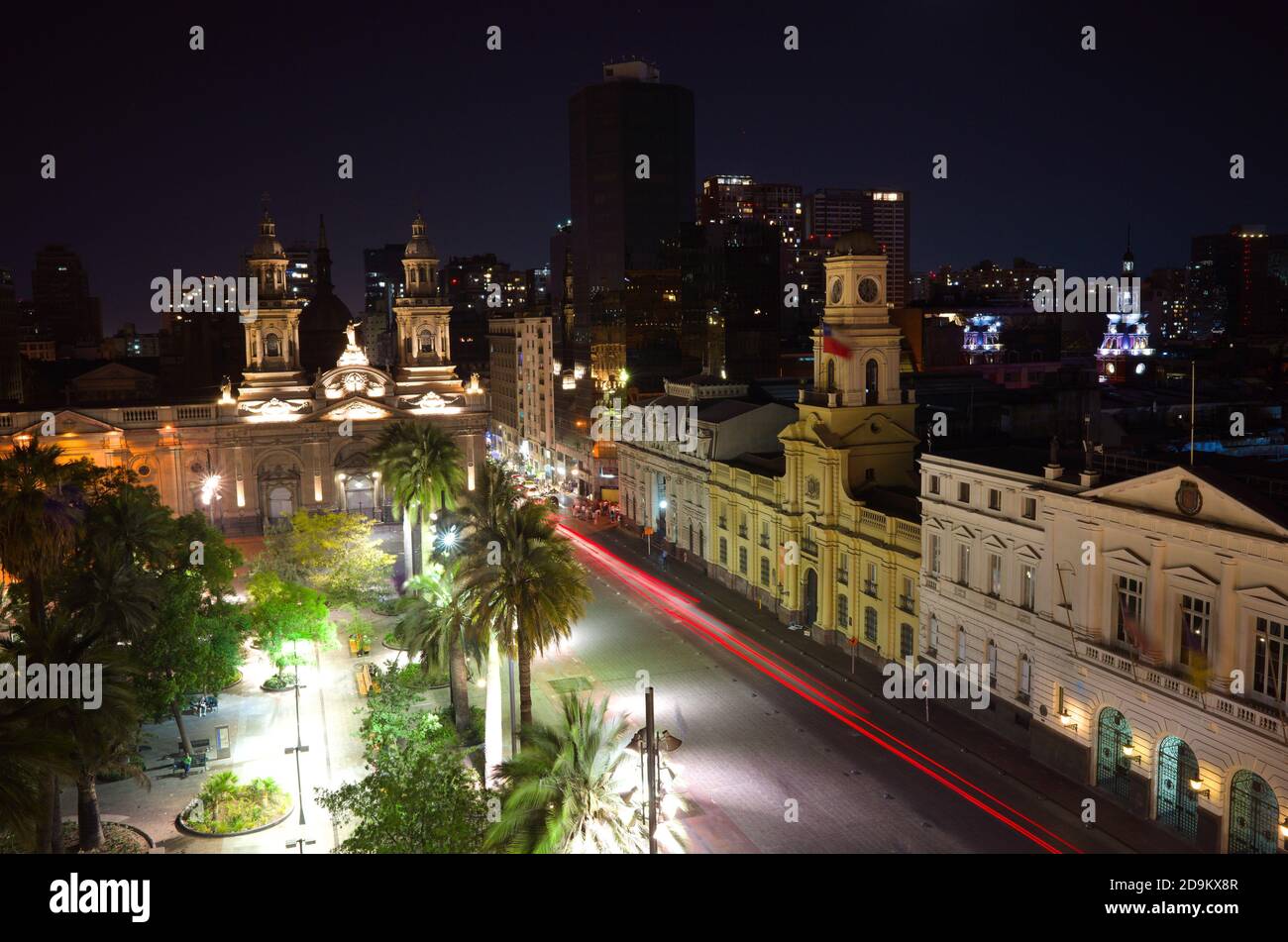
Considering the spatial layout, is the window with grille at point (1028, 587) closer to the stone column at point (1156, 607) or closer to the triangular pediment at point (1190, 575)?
the stone column at point (1156, 607)

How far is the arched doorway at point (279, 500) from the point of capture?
9231cm

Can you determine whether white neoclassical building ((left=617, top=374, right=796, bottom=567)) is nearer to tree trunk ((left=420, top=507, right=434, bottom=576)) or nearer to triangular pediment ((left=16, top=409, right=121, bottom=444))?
tree trunk ((left=420, top=507, right=434, bottom=576))

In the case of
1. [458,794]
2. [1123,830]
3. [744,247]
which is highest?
[744,247]

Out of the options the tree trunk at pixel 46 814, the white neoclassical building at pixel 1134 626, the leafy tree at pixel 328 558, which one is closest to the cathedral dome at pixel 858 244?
the white neoclassical building at pixel 1134 626

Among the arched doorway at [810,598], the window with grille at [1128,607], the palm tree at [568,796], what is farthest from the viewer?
the arched doorway at [810,598]

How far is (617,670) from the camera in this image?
5350 cm

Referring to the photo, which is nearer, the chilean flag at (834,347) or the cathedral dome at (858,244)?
the chilean flag at (834,347)

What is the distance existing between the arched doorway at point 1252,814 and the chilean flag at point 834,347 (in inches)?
1193

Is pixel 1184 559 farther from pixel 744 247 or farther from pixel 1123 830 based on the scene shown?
pixel 744 247

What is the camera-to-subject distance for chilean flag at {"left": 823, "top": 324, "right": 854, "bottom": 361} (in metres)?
56.7

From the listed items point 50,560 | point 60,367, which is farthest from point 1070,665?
point 60,367
